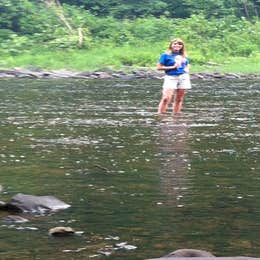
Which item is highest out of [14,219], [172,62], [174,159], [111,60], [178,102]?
[172,62]

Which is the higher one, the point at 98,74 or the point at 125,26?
the point at 125,26

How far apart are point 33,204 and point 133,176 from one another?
6.25 feet

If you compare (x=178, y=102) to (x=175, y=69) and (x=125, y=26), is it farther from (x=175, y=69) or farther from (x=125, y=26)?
(x=125, y=26)

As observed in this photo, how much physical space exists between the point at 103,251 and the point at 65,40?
31.8m

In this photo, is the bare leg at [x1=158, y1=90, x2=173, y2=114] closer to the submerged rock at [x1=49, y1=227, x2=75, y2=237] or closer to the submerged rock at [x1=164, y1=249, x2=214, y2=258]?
the submerged rock at [x1=49, y1=227, x2=75, y2=237]

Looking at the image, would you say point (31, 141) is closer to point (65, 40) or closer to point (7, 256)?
point (7, 256)

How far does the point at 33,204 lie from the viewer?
276 inches

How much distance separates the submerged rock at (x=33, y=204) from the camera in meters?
6.95

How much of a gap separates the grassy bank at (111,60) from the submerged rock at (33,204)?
24.6 metres

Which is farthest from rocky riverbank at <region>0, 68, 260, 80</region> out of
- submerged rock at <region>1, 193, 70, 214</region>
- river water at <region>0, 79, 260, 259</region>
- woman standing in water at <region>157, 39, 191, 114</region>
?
submerged rock at <region>1, 193, 70, 214</region>

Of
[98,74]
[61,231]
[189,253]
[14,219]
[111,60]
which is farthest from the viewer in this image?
[111,60]

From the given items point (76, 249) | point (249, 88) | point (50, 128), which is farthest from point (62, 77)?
point (76, 249)

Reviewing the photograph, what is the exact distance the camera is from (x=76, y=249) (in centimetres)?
581

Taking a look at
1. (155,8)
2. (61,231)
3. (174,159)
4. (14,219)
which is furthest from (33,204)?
(155,8)
